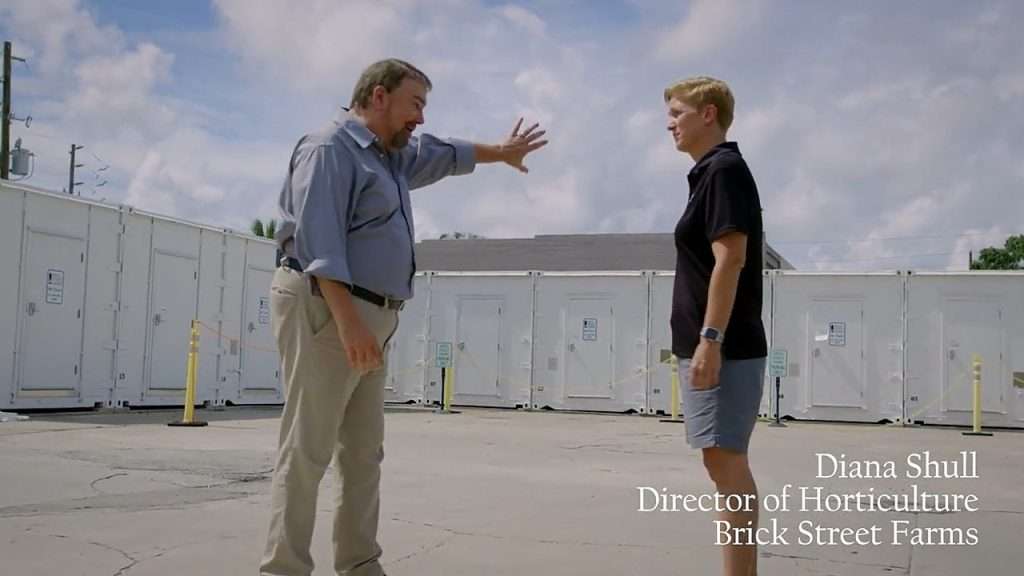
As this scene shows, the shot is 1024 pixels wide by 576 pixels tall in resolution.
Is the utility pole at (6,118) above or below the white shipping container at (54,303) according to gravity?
above

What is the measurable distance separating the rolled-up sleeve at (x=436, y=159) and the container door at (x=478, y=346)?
1497 centimetres

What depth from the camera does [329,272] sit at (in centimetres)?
296

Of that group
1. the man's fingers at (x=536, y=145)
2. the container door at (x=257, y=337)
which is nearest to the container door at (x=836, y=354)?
the container door at (x=257, y=337)

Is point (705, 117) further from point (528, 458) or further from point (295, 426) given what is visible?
point (528, 458)

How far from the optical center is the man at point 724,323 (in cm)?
309

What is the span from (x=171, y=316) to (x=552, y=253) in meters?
21.0

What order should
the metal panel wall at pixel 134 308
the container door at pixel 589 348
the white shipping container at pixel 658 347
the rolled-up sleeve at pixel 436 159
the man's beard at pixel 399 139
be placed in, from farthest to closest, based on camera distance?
the container door at pixel 589 348 → the white shipping container at pixel 658 347 → the metal panel wall at pixel 134 308 → the rolled-up sleeve at pixel 436 159 → the man's beard at pixel 399 139

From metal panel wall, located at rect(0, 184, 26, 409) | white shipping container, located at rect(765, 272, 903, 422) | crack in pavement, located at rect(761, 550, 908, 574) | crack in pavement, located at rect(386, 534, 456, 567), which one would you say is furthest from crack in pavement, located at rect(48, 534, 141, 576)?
white shipping container, located at rect(765, 272, 903, 422)

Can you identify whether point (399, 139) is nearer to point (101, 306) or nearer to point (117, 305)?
point (101, 306)

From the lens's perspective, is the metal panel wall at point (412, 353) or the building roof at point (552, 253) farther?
the building roof at point (552, 253)

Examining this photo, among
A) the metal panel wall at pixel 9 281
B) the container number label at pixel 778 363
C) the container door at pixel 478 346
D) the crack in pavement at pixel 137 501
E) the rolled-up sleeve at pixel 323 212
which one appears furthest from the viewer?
the container door at pixel 478 346

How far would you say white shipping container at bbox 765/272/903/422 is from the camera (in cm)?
1619

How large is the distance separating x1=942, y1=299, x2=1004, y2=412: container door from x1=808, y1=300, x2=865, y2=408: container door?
1.36 m

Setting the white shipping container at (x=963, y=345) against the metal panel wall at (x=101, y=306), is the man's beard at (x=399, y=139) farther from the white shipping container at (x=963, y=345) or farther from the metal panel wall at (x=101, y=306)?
the white shipping container at (x=963, y=345)
